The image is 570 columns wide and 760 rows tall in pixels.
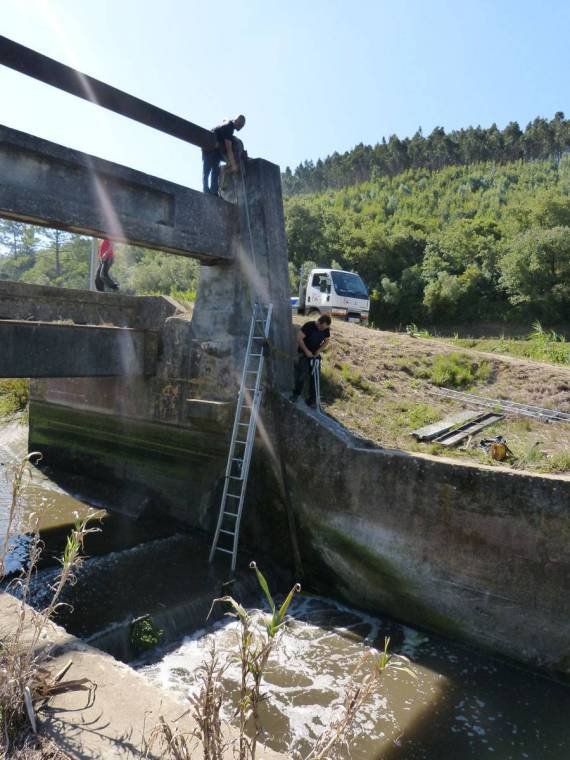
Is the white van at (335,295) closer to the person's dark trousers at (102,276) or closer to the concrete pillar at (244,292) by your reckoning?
the person's dark trousers at (102,276)

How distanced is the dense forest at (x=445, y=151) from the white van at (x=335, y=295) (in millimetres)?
62412

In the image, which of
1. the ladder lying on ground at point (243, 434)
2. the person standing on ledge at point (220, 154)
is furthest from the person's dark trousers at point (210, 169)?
the ladder lying on ground at point (243, 434)

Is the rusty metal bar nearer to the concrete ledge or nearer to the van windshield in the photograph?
the concrete ledge

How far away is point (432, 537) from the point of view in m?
6.65

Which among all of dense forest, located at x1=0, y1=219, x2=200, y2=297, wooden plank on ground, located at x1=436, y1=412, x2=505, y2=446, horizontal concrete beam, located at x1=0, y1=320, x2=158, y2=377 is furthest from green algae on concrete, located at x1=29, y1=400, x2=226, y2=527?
dense forest, located at x1=0, y1=219, x2=200, y2=297

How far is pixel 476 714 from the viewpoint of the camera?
5.42 metres

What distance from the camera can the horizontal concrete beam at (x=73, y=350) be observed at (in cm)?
823

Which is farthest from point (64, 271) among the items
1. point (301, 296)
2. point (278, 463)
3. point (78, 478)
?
point (278, 463)

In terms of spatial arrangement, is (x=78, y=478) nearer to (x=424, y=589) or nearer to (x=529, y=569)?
(x=424, y=589)

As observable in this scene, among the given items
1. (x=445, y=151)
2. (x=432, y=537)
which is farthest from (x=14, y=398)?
(x=445, y=151)

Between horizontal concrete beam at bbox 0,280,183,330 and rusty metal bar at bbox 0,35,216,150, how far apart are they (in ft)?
10.3

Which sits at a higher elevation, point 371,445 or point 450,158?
point 450,158

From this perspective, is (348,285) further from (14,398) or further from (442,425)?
(442,425)

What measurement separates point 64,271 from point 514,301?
37.8 m
